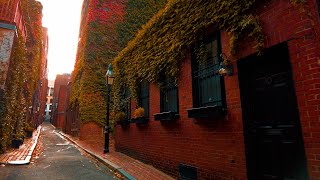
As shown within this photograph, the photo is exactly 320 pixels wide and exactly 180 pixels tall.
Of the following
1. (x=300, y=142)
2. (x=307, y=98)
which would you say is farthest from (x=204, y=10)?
(x=300, y=142)

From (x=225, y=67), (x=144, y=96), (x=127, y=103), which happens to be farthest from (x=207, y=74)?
(x=127, y=103)

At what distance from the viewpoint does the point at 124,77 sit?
9680 mm

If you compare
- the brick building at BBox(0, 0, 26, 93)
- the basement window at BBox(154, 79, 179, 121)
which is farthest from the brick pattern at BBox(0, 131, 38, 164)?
the basement window at BBox(154, 79, 179, 121)

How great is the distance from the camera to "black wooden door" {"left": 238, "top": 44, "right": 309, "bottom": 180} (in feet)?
10.9

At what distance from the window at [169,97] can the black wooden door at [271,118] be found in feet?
7.90

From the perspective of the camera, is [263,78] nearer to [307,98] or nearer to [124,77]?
[307,98]

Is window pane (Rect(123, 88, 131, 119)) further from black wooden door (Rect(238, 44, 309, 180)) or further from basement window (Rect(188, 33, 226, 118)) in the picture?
black wooden door (Rect(238, 44, 309, 180))

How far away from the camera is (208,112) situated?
4.52m

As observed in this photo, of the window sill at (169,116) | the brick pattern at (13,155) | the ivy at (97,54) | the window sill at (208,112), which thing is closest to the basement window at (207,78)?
the window sill at (208,112)

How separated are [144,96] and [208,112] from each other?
4.13 meters

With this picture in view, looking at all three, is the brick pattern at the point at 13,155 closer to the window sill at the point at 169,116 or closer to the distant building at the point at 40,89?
the window sill at the point at 169,116

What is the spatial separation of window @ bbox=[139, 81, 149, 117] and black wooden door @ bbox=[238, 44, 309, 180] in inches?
175

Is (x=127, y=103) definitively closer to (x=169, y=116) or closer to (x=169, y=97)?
(x=169, y=97)

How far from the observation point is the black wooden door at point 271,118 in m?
3.33
